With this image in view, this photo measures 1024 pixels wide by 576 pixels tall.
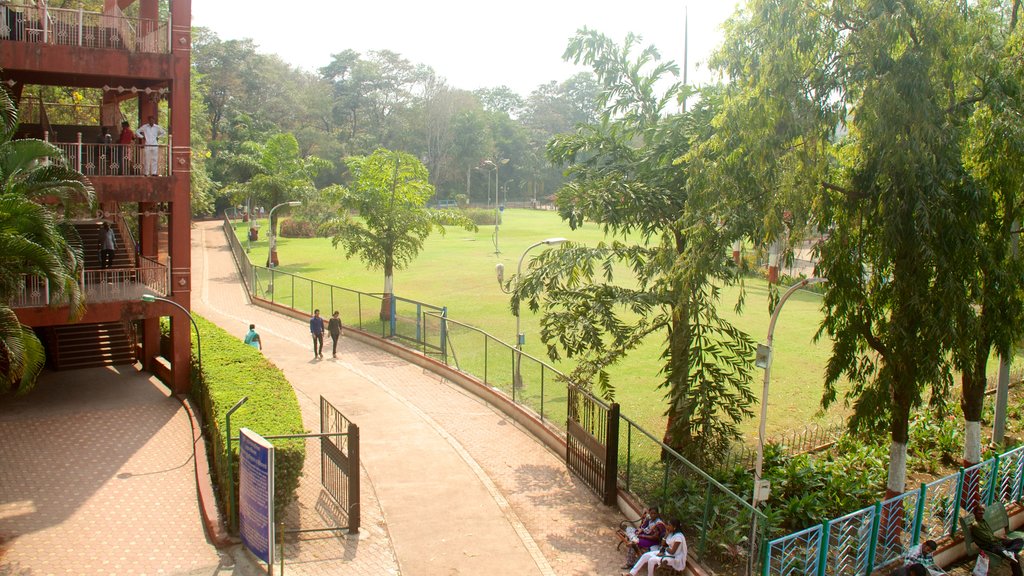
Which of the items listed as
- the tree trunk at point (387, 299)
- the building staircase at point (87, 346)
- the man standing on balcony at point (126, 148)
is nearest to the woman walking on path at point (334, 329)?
the tree trunk at point (387, 299)

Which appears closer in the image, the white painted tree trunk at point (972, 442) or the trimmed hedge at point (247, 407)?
the trimmed hedge at point (247, 407)

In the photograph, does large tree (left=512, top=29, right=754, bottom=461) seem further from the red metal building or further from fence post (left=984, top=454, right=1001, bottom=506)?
the red metal building

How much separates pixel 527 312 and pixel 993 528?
870 inches

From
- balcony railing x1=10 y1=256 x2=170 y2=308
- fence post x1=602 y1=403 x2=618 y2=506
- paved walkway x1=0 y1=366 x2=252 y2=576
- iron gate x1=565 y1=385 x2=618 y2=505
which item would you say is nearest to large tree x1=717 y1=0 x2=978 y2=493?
fence post x1=602 y1=403 x2=618 y2=506

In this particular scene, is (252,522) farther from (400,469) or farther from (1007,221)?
(1007,221)

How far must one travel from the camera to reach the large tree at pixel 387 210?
32812mm

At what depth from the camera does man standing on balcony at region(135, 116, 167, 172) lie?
2056cm

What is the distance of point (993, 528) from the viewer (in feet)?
45.8

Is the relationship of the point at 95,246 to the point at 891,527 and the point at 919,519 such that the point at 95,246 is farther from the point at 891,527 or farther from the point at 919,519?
the point at 919,519

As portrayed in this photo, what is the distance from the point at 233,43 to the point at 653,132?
3089 inches

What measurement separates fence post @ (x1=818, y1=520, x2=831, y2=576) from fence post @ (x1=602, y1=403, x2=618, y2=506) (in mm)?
4172

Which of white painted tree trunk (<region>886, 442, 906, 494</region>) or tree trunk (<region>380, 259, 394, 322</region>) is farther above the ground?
tree trunk (<region>380, 259, 394, 322</region>)

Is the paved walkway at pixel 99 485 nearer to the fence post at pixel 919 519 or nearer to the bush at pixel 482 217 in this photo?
the fence post at pixel 919 519

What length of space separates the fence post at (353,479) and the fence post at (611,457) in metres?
4.42
